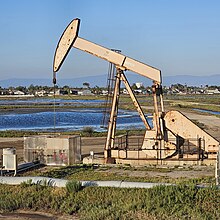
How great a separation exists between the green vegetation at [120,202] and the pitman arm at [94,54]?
22.9 feet

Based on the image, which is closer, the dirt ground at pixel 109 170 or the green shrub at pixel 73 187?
the dirt ground at pixel 109 170

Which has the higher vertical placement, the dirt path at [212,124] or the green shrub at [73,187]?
the dirt path at [212,124]

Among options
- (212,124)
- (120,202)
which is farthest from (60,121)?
(120,202)

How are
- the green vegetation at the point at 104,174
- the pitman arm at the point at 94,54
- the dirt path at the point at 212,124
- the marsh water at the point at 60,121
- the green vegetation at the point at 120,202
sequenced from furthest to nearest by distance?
the marsh water at the point at 60,121 → the dirt path at the point at 212,124 → the pitman arm at the point at 94,54 → the green vegetation at the point at 104,174 → the green vegetation at the point at 120,202

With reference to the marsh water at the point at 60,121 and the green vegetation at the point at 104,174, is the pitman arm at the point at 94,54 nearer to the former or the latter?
the green vegetation at the point at 104,174

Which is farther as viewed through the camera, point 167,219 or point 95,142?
point 95,142

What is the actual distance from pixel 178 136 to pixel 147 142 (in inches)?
43.1

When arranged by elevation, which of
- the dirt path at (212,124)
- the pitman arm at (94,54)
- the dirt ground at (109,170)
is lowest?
the dirt ground at (109,170)

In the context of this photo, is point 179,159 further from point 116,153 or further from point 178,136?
point 116,153

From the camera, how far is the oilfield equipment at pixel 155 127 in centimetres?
1702

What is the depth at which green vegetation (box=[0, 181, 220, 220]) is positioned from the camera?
890 cm

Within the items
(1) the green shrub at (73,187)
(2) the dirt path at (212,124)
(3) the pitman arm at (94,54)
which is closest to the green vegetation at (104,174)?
(1) the green shrub at (73,187)

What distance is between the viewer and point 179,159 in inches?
671

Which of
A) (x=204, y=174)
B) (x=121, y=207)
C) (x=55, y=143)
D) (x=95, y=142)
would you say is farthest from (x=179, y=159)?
(x=95, y=142)
